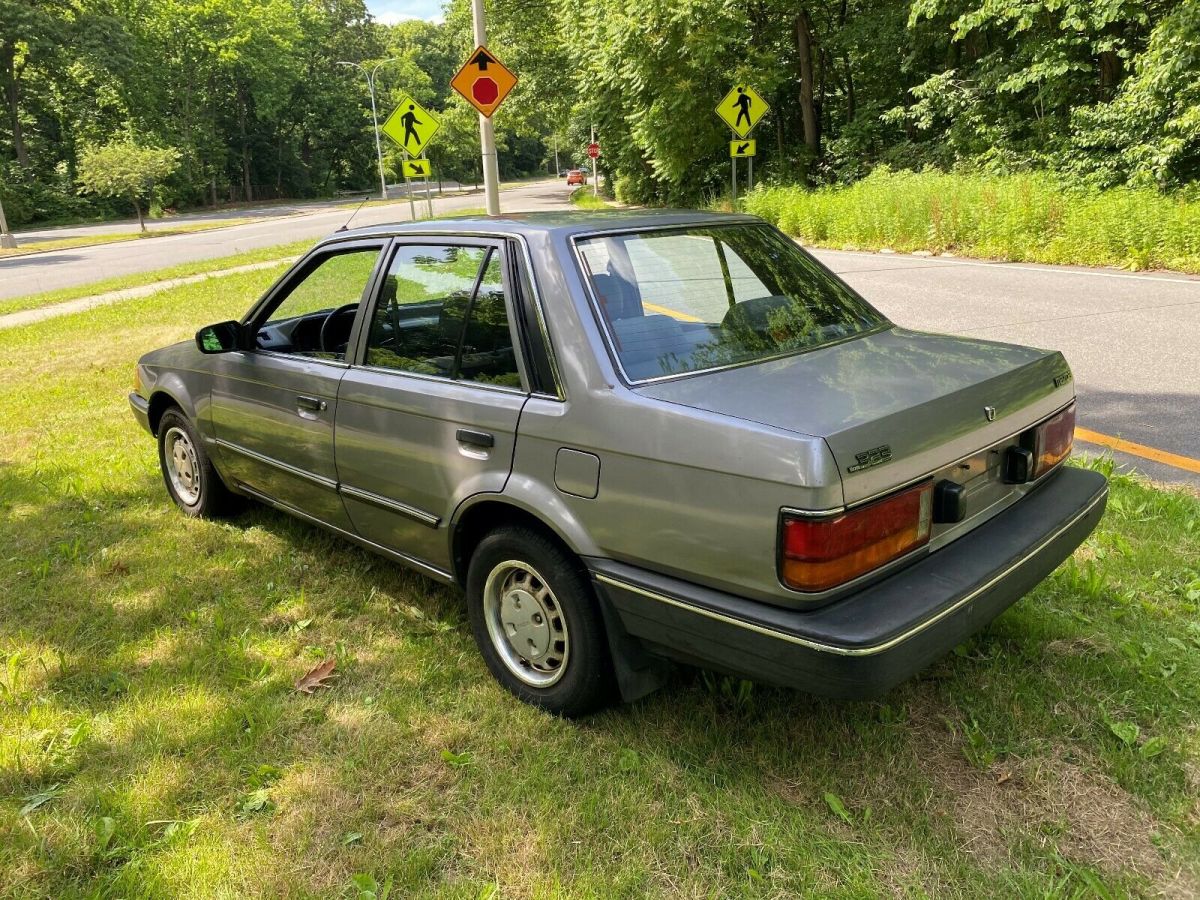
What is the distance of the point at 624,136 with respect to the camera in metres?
32.7

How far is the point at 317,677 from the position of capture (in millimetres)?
3291

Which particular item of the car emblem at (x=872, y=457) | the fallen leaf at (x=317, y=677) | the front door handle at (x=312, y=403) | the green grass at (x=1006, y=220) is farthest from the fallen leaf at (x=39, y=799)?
the green grass at (x=1006, y=220)

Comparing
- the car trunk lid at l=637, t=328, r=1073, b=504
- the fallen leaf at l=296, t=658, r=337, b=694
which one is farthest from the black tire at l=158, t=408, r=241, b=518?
the car trunk lid at l=637, t=328, r=1073, b=504

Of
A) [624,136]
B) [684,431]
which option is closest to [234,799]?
[684,431]

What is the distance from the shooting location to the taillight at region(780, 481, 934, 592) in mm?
2117

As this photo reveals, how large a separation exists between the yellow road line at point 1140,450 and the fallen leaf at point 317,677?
4.43 metres

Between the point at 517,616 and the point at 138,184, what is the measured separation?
136 feet

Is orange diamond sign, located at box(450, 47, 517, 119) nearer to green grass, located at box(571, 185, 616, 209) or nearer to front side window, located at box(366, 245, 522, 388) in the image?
front side window, located at box(366, 245, 522, 388)

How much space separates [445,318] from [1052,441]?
215 cm

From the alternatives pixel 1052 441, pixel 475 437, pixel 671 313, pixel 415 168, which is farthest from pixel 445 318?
pixel 415 168

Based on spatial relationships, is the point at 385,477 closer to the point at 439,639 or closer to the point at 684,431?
the point at 439,639

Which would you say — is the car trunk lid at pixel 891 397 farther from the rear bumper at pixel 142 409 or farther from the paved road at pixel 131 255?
the paved road at pixel 131 255

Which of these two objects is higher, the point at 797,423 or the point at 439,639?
the point at 797,423

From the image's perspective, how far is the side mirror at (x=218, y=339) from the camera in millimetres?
3996
